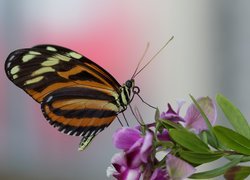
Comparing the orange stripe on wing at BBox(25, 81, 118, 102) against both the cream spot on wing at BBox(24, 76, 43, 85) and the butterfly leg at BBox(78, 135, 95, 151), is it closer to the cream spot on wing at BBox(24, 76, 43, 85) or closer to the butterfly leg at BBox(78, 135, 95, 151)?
the cream spot on wing at BBox(24, 76, 43, 85)

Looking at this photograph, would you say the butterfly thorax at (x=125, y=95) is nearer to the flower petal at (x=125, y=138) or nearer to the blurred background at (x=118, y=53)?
the flower petal at (x=125, y=138)

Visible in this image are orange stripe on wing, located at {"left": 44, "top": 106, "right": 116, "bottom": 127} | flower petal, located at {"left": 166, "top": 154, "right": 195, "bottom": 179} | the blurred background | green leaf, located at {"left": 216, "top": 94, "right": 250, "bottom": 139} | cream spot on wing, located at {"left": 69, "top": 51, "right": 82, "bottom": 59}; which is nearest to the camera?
flower petal, located at {"left": 166, "top": 154, "right": 195, "bottom": 179}

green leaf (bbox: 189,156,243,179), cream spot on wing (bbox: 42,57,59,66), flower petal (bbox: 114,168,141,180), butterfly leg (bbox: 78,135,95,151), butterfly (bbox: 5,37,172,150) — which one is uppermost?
cream spot on wing (bbox: 42,57,59,66)

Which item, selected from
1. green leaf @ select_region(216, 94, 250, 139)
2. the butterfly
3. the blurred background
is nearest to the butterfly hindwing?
the butterfly

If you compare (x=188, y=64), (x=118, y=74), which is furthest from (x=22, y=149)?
(x=188, y=64)

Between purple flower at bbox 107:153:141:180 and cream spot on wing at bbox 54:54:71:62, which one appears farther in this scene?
cream spot on wing at bbox 54:54:71:62

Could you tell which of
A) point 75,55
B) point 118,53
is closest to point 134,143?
point 75,55

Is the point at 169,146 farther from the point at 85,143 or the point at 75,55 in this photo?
the point at 75,55
